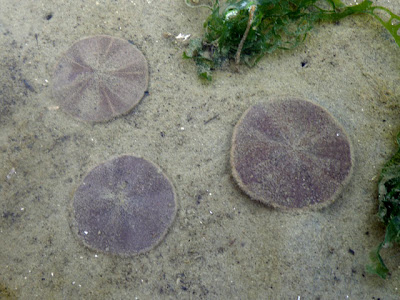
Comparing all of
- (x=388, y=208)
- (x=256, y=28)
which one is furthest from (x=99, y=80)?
(x=388, y=208)

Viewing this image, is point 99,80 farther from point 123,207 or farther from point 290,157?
point 290,157

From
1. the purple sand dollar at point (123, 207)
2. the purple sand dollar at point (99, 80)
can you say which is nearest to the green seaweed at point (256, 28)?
the purple sand dollar at point (99, 80)

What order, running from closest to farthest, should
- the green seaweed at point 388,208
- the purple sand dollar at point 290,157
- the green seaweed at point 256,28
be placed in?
the green seaweed at point 388,208 → the purple sand dollar at point 290,157 → the green seaweed at point 256,28

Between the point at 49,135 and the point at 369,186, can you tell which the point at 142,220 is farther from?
the point at 369,186

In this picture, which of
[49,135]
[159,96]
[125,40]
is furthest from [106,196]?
[125,40]

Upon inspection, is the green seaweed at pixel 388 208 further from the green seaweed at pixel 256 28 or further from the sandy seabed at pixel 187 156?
the green seaweed at pixel 256 28

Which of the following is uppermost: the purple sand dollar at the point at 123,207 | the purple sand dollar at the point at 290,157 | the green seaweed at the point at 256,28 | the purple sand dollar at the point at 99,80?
the green seaweed at the point at 256,28
